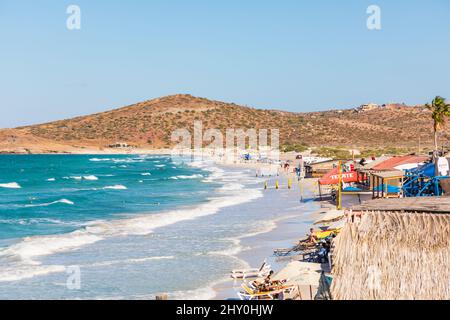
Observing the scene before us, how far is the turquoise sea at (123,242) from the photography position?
16.6 meters

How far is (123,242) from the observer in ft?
78.1

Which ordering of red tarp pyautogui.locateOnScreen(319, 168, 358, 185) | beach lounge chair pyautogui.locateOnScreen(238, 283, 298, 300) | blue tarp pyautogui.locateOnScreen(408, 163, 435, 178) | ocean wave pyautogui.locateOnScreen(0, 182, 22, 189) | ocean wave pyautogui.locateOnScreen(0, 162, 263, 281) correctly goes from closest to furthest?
beach lounge chair pyautogui.locateOnScreen(238, 283, 298, 300) → ocean wave pyautogui.locateOnScreen(0, 162, 263, 281) → blue tarp pyautogui.locateOnScreen(408, 163, 435, 178) → red tarp pyautogui.locateOnScreen(319, 168, 358, 185) → ocean wave pyautogui.locateOnScreen(0, 182, 22, 189)

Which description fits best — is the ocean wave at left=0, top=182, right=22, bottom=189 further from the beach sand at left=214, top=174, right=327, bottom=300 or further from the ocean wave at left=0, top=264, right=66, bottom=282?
the ocean wave at left=0, top=264, right=66, bottom=282

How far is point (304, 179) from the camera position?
170 feet

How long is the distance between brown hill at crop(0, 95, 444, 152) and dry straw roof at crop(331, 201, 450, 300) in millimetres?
103040

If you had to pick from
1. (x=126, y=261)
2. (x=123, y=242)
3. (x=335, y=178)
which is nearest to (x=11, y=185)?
(x=123, y=242)

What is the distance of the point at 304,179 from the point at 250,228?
26.0 m

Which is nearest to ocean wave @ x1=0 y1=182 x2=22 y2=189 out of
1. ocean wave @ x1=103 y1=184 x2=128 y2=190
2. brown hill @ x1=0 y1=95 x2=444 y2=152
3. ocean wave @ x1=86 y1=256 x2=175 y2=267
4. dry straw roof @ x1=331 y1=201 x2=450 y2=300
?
ocean wave @ x1=103 y1=184 x2=128 y2=190

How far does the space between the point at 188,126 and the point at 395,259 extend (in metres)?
133

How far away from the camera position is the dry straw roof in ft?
33.2

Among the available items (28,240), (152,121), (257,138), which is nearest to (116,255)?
(28,240)

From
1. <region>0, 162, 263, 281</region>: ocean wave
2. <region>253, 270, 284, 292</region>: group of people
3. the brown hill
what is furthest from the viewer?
the brown hill

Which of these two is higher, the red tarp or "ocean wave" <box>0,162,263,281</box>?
the red tarp

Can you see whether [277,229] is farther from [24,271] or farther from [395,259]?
[395,259]
